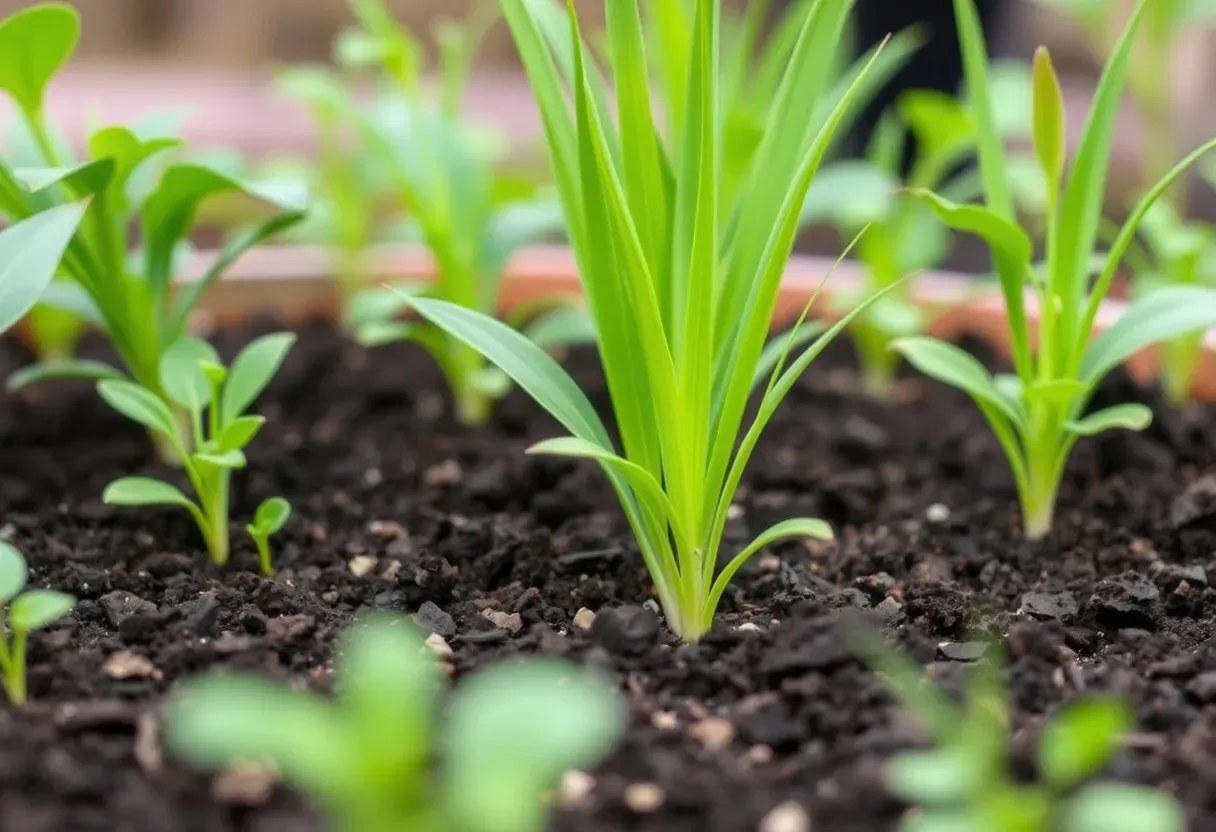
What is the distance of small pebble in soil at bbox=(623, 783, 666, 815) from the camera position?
591 mm

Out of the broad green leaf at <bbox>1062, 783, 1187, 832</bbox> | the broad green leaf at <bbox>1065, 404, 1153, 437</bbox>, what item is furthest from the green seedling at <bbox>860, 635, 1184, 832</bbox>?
the broad green leaf at <bbox>1065, 404, 1153, 437</bbox>

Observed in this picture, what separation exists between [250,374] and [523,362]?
25 centimetres

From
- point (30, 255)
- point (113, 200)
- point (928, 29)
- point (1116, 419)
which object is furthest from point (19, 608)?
point (928, 29)

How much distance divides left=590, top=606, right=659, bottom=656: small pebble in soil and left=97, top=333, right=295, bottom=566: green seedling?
28cm

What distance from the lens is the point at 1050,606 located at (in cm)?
86

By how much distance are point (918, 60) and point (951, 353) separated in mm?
1154

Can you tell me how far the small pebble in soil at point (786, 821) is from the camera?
1.85 feet

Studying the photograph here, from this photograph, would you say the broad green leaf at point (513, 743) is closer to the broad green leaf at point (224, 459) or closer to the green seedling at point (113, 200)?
the broad green leaf at point (224, 459)

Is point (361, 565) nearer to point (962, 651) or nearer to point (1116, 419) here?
point (962, 651)

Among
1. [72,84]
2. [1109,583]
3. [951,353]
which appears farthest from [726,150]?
[72,84]

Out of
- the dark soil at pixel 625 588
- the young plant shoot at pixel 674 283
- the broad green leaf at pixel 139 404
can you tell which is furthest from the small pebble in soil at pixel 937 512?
the broad green leaf at pixel 139 404

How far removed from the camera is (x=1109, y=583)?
0.87m

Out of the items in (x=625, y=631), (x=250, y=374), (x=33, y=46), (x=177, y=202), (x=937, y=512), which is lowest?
(x=937, y=512)

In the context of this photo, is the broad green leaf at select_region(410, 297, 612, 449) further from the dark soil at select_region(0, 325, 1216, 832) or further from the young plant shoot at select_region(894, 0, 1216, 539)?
the young plant shoot at select_region(894, 0, 1216, 539)
